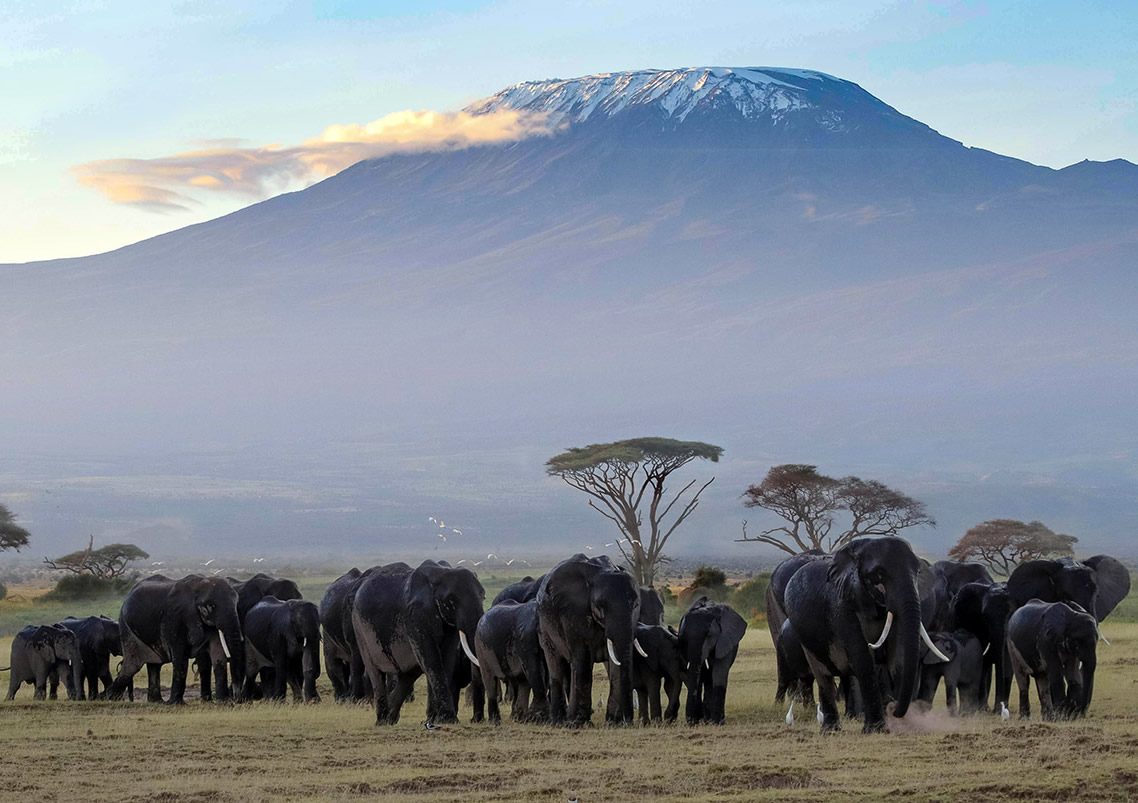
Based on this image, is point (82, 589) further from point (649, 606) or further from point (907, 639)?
point (907, 639)

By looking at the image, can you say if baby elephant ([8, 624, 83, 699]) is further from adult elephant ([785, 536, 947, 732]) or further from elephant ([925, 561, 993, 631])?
elephant ([925, 561, 993, 631])

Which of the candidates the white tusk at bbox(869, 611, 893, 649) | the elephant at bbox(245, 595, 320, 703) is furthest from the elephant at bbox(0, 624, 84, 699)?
the white tusk at bbox(869, 611, 893, 649)

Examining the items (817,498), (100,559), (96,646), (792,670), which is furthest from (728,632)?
(100,559)

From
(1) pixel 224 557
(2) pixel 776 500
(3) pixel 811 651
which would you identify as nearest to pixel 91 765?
(3) pixel 811 651

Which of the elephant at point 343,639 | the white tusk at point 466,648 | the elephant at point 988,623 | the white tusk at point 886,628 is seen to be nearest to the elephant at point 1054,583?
the elephant at point 988,623

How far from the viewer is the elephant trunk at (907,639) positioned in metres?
17.6

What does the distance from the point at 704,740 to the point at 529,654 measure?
3707mm

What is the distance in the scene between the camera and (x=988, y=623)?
2266cm

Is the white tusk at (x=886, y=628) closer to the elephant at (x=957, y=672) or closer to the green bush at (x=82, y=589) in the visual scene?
the elephant at (x=957, y=672)

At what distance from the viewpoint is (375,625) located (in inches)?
862

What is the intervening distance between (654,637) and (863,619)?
3858 mm

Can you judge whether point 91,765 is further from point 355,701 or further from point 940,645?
point 940,645

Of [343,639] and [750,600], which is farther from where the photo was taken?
[750,600]

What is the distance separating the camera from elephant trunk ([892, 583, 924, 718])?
1764 centimetres
